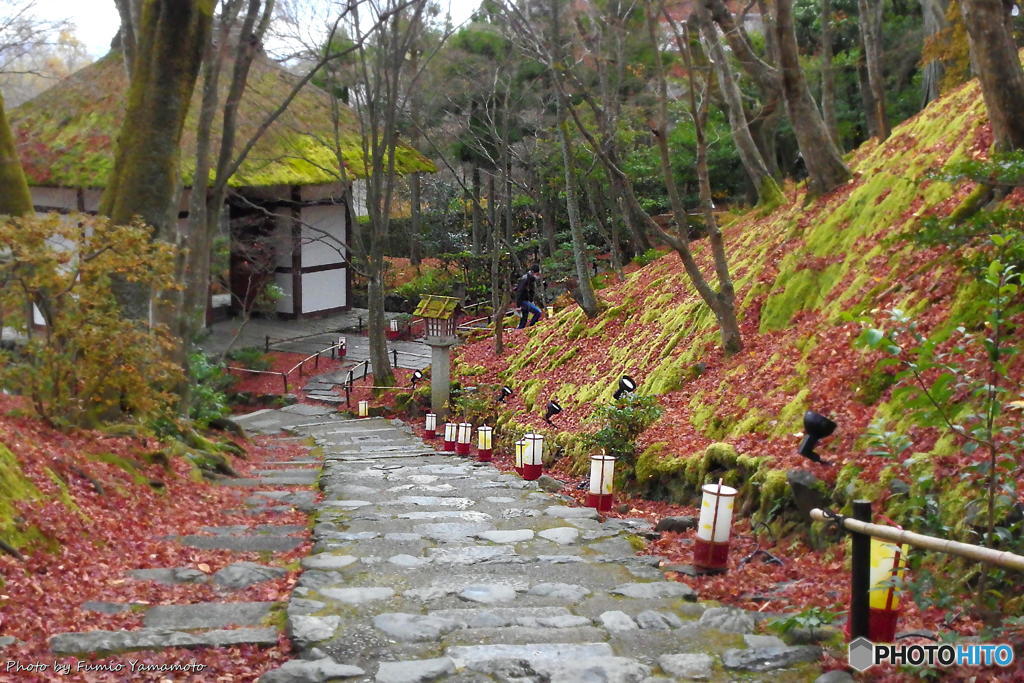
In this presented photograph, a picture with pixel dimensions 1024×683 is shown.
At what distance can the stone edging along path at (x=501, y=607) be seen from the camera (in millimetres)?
4707

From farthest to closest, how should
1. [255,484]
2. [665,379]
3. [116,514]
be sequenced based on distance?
[665,379] → [255,484] → [116,514]

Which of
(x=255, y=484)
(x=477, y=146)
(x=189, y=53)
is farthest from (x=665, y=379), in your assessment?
(x=477, y=146)

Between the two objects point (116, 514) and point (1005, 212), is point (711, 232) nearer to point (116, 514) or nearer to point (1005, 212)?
point (1005, 212)

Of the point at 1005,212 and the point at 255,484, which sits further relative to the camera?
the point at 255,484

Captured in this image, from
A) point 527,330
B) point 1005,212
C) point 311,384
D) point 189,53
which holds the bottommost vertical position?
point 311,384

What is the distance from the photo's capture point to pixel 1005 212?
22.6ft

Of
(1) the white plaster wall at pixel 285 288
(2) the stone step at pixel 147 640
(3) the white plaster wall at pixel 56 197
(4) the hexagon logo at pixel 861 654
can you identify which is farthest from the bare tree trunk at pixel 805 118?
(1) the white plaster wall at pixel 285 288

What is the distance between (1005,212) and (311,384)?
20.2 metres

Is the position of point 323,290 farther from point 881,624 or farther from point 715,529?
point 881,624

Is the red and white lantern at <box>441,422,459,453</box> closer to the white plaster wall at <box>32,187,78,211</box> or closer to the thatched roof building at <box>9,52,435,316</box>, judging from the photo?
the thatched roof building at <box>9,52,435,316</box>

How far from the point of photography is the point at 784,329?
446 inches

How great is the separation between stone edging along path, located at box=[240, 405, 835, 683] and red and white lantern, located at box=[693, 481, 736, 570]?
352 millimetres

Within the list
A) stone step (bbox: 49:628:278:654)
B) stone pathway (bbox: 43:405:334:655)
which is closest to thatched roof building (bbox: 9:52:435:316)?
stone pathway (bbox: 43:405:334:655)

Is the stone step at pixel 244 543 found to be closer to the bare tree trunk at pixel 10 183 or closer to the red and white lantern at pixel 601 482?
the red and white lantern at pixel 601 482
